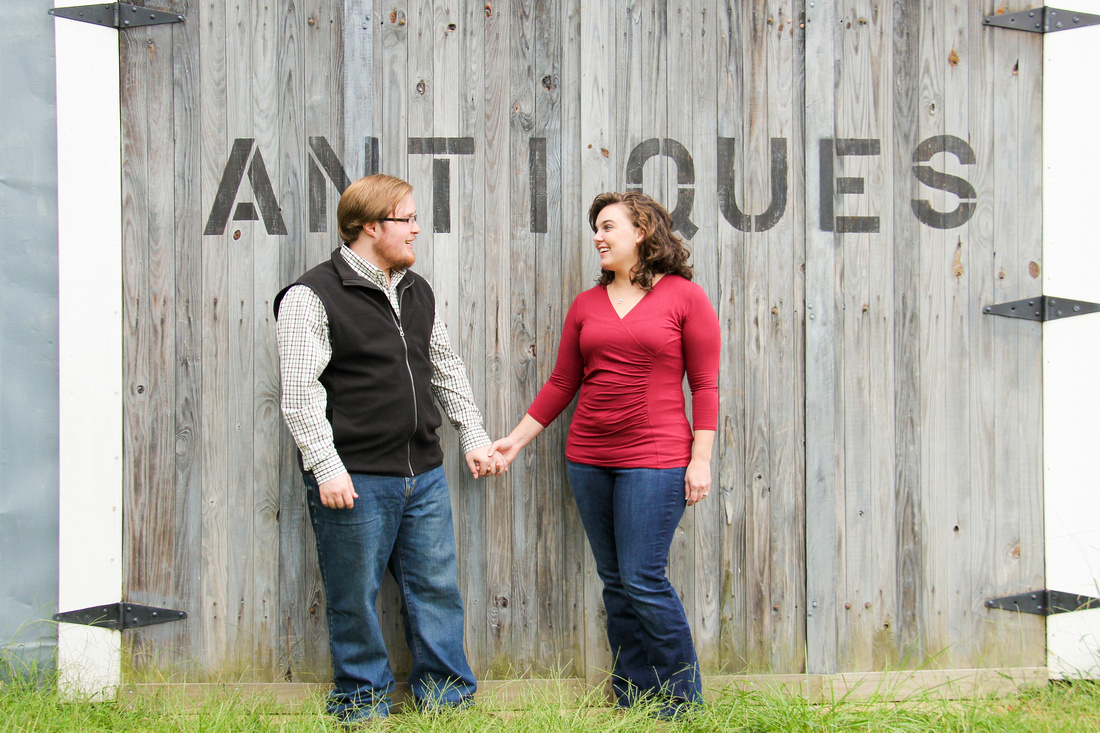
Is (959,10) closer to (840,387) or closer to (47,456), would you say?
(840,387)

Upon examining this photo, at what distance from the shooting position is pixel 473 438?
259 cm

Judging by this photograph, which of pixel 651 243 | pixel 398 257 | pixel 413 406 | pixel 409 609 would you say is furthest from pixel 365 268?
pixel 409 609

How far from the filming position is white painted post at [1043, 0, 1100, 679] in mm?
2734

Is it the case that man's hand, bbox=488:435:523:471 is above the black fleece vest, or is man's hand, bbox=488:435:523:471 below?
below

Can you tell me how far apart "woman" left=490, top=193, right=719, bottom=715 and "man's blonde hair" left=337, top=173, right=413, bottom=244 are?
69 centimetres

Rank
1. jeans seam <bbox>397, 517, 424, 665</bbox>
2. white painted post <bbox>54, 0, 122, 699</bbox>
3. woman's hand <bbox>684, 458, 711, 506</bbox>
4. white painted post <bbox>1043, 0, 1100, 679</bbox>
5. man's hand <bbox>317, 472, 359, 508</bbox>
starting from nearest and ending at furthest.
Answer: man's hand <bbox>317, 472, 359, 508</bbox>, woman's hand <bbox>684, 458, 711, 506</bbox>, jeans seam <bbox>397, 517, 424, 665</bbox>, white painted post <bbox>54, 0, 122, 699</bbox>, white painted post <bbox>1043, 0, 1100, 679</bbox>

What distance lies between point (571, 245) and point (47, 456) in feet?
6.89

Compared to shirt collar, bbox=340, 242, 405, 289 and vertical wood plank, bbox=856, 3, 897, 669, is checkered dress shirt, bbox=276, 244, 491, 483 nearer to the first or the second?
shirt collar, bbox=340, 242, 405, 289

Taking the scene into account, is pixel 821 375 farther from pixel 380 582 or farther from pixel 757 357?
pixel 380 582

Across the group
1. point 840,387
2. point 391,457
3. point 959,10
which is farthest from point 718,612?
point 959,10

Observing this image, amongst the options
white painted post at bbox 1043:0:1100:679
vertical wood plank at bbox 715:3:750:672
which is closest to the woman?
vertical wood plank at bbox 715:3:750:672

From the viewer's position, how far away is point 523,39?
9.05 feet

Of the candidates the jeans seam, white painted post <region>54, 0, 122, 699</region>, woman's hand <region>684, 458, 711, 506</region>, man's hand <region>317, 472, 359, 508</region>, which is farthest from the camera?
white painted post <region>54, 0, 122, 699</region>

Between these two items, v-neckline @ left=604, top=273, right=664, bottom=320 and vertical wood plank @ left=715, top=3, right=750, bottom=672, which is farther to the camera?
vertical wood plank @ left=715, top=3, right=750, bottom=672
